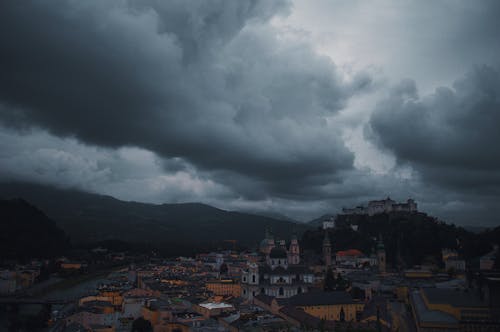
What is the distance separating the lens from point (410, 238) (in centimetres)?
9150

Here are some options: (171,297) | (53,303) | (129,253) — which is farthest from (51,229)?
(171,297)

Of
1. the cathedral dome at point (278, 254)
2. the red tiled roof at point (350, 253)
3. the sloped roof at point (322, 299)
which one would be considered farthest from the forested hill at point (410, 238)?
the sloped roof at point (322, 299)

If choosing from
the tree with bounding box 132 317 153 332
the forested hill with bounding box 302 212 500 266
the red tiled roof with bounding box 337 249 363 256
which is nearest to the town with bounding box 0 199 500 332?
the tree with bounding box 132 317 153 332

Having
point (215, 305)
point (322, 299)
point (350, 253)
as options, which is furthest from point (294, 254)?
point (215, 305)

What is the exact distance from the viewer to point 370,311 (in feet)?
157

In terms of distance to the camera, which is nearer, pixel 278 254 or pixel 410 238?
pixel 278 254

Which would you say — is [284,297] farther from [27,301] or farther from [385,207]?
[385,207]

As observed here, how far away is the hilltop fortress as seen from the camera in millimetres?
112875

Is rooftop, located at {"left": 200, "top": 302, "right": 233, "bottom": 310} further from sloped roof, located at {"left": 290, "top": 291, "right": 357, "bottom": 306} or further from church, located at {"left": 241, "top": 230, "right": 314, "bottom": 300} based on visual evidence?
church, located at {"left": 241, "top": 230, "right": 314, "bottom": 300}

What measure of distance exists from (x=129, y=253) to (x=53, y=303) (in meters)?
89.8

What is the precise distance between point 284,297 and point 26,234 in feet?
299

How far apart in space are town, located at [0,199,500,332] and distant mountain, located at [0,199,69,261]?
12.9m

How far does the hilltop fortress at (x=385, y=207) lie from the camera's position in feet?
370

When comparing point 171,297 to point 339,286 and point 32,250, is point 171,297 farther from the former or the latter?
point 32,250
